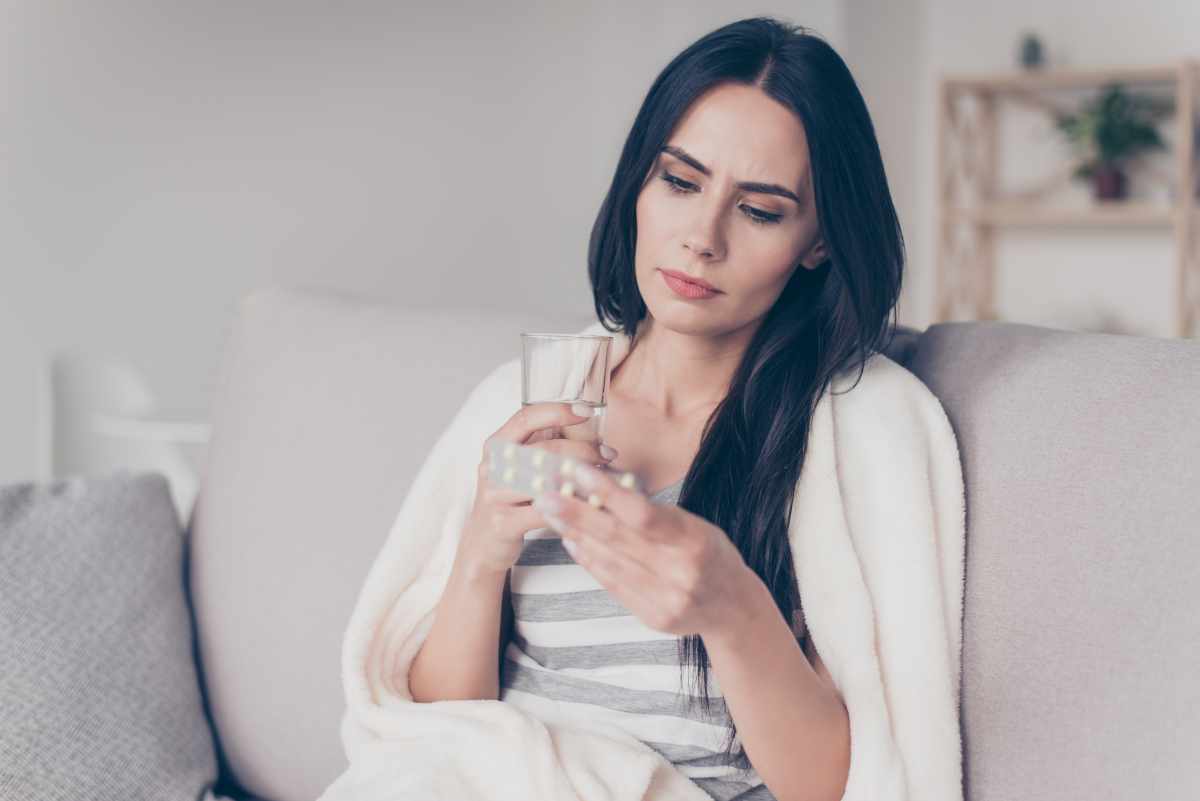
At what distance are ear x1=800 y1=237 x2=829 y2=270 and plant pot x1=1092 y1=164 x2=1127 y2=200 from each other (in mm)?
3361

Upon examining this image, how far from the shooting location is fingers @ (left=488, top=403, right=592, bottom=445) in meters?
1.08

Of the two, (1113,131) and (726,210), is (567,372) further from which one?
(1113,131)

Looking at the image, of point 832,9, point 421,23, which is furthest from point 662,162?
point 832,9

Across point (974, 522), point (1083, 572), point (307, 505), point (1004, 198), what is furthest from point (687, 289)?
point (1004, 198)

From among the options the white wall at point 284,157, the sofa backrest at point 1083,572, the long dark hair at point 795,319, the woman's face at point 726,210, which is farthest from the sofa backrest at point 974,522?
the white wall at point 284,157

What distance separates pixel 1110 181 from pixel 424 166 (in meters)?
2.41

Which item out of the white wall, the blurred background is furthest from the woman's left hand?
the white wall

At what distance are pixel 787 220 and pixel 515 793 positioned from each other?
25.3 inches

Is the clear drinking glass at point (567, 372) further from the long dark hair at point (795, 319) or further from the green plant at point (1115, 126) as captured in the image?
the green plant at point (1115, 126)

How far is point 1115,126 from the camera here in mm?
4219

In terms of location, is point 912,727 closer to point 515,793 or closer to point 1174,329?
point 515,793

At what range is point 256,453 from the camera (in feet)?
5.30

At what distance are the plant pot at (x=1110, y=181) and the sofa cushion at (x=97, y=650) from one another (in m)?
3.69

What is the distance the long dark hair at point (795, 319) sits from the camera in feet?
4.09
